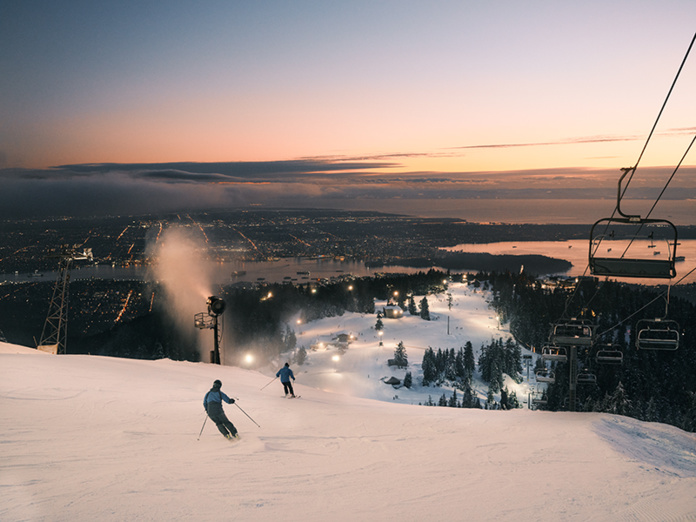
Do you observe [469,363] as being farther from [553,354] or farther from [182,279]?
[182,279]

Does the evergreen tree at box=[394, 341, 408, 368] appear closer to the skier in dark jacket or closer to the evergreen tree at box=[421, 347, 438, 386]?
the evergreen tree at box=[421, 347, 438, 386]

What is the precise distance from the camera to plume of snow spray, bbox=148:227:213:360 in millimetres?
89794

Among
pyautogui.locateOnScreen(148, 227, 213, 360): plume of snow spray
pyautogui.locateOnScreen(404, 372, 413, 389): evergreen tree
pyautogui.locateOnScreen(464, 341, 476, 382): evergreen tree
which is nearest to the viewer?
pyautogui.locateOnScreen(404, 372, 413, 389): evergreen tree

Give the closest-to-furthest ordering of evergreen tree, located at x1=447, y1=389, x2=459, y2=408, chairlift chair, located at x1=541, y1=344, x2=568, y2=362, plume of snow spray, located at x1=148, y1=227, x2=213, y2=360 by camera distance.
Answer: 1. chairlift chair, located at x1=541, y1=344, x2=568, y2=362
2. evergreen tree, located at x1=447, y1=389, x2=459, y2=408
3. plume of snow spray, located at x1=148, y1=227, x2=213, y2=360

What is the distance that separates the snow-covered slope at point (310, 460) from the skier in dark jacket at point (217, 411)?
0.69 feet

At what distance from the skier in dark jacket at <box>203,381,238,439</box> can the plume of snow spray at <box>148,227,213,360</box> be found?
69875mm

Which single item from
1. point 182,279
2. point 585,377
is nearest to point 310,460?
point 585,377

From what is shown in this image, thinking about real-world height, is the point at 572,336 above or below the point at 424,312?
above

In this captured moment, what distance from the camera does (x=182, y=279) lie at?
148 m

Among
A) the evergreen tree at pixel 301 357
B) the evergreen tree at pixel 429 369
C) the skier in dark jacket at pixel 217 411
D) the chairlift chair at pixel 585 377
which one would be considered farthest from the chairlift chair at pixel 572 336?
the evergreen tree at pixel 301 357

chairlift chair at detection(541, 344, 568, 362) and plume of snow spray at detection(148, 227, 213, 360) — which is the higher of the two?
chairlift chair at detection(541, 344, 568, 362)

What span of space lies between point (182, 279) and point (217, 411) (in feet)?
495

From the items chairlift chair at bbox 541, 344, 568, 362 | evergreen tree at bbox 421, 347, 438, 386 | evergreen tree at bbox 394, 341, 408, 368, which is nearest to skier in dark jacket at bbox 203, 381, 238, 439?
chairlift chair at bbox 541, 344, 568, 362

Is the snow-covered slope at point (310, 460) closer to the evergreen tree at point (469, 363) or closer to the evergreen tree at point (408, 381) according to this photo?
the evergreen tree at point (408, 381)
